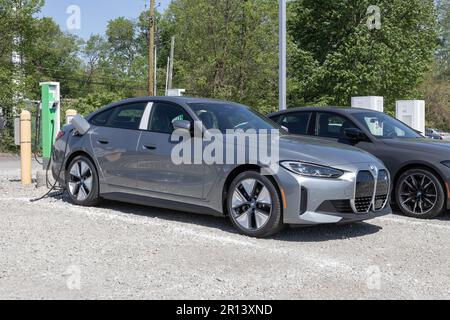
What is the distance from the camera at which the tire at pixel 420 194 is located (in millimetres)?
7531

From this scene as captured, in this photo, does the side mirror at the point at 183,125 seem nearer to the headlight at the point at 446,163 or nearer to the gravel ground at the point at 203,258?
the gravel ground at the point at 203,258

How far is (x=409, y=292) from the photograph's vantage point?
177 inches

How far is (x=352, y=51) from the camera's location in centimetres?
2986

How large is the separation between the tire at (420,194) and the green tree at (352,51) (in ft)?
74.4

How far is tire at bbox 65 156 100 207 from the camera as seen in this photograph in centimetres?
768

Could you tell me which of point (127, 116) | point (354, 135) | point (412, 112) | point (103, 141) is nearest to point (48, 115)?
point (103, 141)

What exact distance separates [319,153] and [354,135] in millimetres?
2173

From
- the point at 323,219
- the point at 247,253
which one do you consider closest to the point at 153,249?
the point at 247,253

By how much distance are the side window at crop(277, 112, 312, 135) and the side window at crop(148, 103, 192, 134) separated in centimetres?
A: 242

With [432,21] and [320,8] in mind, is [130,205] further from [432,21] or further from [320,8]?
[432,21]

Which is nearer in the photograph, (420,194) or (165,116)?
(165,116)

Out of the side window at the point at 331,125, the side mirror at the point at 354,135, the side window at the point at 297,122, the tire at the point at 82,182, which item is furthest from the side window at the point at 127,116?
the side mirror at the point at 354,135

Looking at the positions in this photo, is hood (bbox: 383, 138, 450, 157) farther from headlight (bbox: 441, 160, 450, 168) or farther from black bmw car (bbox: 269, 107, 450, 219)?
headlight (bbox: 441, 160, 450, 168)

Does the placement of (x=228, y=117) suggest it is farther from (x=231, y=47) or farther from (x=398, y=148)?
(x=231, y=47)
